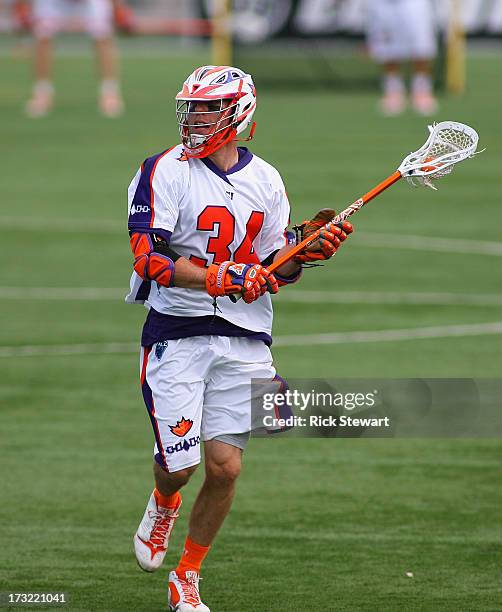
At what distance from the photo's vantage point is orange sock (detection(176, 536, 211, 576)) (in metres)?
6.97

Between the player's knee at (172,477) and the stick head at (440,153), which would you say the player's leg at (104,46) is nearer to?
the stick head at (440,153)

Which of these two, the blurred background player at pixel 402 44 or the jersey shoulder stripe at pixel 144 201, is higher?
the jersey shoulder stripe at pixel 144 201

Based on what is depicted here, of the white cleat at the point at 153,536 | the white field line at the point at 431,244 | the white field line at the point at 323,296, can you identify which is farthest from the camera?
the white field line at the point at 431,244

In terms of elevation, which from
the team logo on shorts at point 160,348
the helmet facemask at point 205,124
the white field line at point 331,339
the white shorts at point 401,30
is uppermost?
the helmet facemask at point 205,124

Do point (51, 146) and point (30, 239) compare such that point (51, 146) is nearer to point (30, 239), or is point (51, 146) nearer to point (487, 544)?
point (30, 239)

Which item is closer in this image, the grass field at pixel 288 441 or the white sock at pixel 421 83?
the grass field at pixel 288 441

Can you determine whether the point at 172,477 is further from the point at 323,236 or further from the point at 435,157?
the point at 435,157

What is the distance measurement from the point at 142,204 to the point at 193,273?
1.20 ft

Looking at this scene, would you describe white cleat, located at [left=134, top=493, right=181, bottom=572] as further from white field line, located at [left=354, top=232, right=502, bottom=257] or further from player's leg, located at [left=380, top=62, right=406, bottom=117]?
player's leg, located at [left=380, top=62, right=406, bottom=117]

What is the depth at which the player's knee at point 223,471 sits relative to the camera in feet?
22.6

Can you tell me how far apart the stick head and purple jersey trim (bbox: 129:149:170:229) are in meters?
1.09

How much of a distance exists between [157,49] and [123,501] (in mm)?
35398

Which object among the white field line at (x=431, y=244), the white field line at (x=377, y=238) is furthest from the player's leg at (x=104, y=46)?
the white field line at (x=431, y=244)

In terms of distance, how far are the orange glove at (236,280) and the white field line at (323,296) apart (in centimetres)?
702
